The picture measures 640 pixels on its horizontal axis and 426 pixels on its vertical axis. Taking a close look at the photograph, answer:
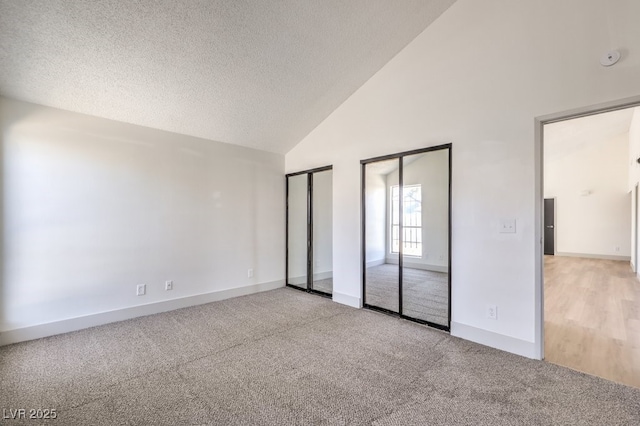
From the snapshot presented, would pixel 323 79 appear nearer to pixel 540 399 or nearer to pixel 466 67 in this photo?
pixel 466 67

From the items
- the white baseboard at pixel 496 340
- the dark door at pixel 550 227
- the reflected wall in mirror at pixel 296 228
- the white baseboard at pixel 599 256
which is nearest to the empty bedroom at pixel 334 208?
the white baseboard at pixel 496 340

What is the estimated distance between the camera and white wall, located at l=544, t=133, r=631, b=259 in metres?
8.01

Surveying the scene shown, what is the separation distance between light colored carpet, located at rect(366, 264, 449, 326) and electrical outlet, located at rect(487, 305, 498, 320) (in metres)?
0.51

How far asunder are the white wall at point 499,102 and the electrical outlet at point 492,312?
37 millimetres

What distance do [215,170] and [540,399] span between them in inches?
174

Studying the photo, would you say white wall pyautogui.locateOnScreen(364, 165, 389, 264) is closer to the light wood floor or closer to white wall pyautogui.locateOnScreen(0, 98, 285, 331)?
white wall pyautogui.locateOnScreen(0, 98, 285, 331)

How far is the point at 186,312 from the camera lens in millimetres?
3764

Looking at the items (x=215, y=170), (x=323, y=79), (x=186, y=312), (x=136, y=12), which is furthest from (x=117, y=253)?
(x=323, y=79)

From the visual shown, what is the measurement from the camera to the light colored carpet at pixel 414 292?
3.57 meters

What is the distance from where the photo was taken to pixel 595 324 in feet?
10.8

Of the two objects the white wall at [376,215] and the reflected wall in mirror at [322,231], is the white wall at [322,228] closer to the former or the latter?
the reflected wall in mirror at [322,231]

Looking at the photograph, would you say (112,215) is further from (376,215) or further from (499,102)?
(499,102)

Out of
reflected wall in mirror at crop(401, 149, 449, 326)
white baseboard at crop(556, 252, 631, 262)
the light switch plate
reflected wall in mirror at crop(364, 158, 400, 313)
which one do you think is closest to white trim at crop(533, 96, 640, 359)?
the light switch plate

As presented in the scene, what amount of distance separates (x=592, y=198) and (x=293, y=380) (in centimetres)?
1077
